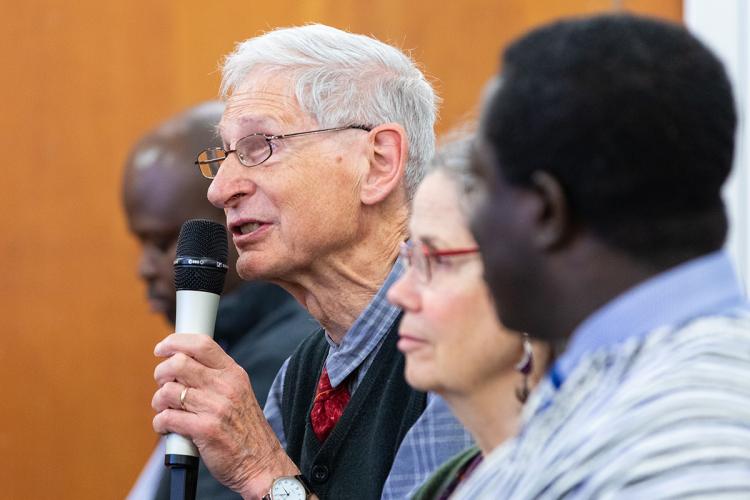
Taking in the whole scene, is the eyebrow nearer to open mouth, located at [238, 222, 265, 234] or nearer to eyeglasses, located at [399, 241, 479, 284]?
open mouth, located at [238, 222, 265, 234]

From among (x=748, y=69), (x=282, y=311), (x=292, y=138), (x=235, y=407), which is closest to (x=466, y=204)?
(x=235, y=407)

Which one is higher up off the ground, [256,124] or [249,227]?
[256,124]

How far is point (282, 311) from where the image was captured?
2678mm

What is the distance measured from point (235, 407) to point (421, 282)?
0.61 metres

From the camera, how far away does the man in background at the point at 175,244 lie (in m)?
2.62

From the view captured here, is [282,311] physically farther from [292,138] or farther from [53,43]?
[53,43]

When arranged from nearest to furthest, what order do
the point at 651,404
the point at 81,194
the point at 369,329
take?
the point at 651,404 < the point at 369,329 < the point at 81,194

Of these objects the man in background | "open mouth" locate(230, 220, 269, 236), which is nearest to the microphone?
"open mouth" locate(230, 220, 269, 236)

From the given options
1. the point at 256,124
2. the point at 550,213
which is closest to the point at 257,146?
the point at 256,124

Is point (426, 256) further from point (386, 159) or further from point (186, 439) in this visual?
point (386, 159)

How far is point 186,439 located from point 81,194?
7.02 feet

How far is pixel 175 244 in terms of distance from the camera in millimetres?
3008

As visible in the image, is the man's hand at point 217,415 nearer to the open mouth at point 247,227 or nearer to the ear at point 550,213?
the open mouth at point 247,227

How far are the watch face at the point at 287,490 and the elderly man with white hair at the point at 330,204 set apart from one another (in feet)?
0.08
